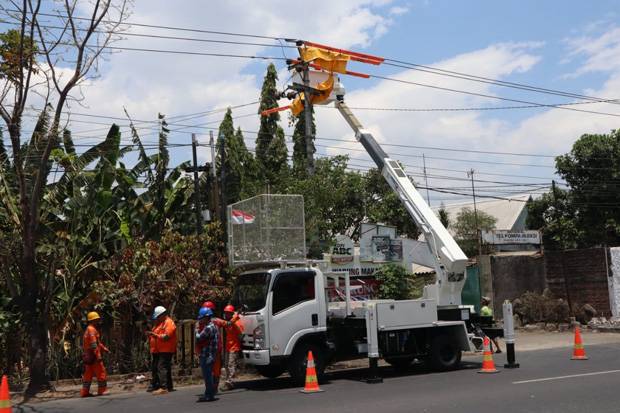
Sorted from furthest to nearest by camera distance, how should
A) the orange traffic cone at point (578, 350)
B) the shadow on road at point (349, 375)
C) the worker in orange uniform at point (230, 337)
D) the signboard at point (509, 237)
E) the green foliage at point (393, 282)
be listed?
the signboard at point (509, 237)
the green foliage at point (393, 282)
the orange traffic cone at point (578, 350)
the shadow on road at point (349, 375)
the worker in orange uniform at point (230, 337)

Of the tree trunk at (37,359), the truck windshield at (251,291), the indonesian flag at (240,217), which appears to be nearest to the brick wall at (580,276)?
the indonesian flag at (240,217)

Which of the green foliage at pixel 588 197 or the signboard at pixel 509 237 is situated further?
the green foliage at pixel 588 197

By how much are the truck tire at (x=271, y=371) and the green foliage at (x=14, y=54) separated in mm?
7418

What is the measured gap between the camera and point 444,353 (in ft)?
47.5

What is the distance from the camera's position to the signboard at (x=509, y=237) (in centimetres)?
2941

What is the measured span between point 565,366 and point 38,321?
11.0 meters

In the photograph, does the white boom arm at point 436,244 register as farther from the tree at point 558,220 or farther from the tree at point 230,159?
the tree at point 558,220

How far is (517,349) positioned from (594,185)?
20454mm

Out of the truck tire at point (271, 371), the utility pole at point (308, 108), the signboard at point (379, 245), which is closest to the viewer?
the truck tire at point (271, 371)

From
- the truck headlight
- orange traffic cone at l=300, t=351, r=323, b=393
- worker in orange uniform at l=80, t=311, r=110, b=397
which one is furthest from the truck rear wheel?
worker in orange uniform at l=80, t=311, r=110, b=397

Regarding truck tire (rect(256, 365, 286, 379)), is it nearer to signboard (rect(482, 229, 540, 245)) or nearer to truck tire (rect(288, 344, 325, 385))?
truck tire (rect(288, 344, 325, 385))

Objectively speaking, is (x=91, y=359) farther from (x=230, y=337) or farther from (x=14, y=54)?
(x=14, y=54)

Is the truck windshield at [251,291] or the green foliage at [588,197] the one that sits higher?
the green foliage at [588,197]

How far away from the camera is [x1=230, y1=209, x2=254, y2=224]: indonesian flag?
44.8 ft
